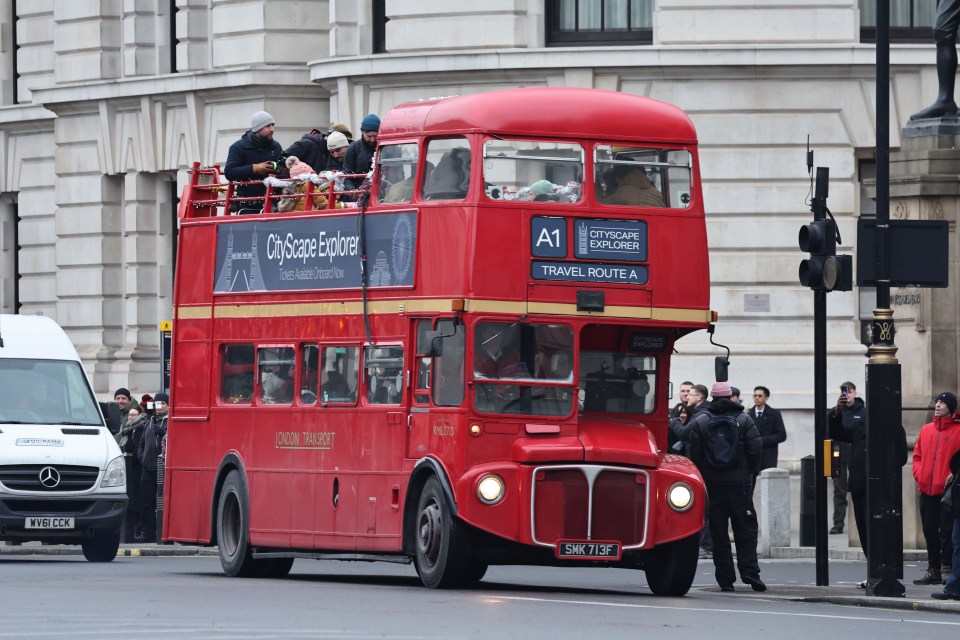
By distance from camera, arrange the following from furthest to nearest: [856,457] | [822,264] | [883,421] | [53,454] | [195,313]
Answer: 1. [53,454]
2. [856,457]
3. [195,313]
4. [822,264]
5. [883,421]

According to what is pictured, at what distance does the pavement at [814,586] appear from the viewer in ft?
69.2

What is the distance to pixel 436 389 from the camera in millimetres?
21578

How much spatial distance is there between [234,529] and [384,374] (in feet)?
10.1

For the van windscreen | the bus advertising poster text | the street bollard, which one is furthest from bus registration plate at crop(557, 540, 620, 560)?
the street bollard

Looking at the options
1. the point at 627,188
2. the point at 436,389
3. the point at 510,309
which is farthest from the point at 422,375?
the point at 627,188

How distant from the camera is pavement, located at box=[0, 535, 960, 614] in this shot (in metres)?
21.1

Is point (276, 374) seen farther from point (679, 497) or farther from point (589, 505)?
point (679, 497)

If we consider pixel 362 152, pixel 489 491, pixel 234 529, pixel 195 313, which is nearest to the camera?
pixel 489 491

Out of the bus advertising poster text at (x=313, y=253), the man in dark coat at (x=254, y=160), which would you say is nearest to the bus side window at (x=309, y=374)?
the bus advertising poster text at (x=313, y=253)

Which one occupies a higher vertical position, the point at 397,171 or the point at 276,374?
the point at 397,171

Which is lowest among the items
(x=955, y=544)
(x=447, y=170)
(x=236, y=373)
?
(x=955, y=544)

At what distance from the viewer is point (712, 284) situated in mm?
35938

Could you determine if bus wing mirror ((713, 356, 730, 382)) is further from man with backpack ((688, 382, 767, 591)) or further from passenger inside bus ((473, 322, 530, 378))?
passenger inside bus ((473, 322, 530, 378))

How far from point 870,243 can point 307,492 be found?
17.7 feet
